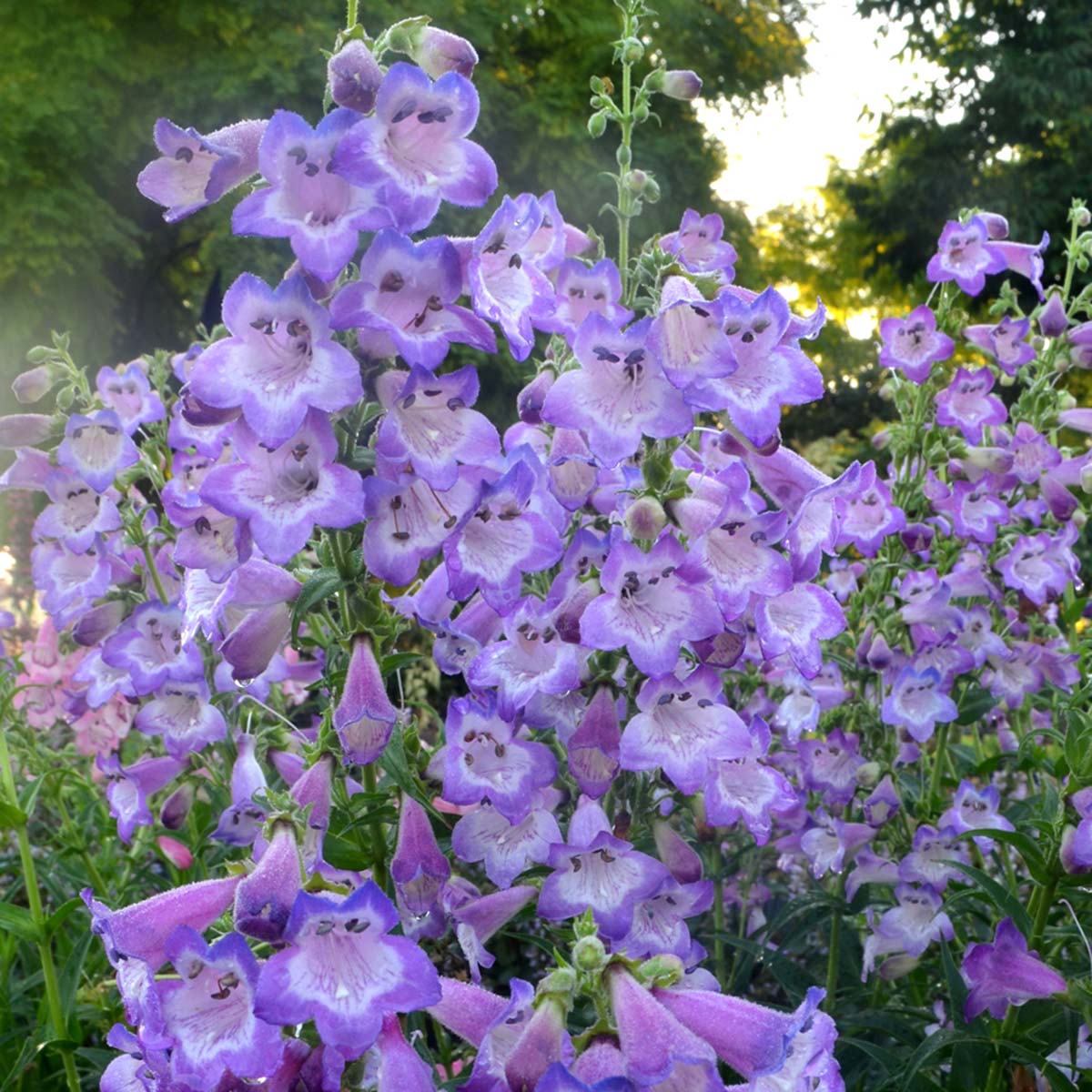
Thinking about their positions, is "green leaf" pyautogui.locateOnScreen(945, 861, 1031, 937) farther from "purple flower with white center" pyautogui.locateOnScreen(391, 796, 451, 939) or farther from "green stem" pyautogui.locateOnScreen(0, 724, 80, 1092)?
"green stem" pyautogui.locateOnScreen(0, 724, 80, 1092)

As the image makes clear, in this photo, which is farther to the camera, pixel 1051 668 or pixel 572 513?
pixel 1051 668

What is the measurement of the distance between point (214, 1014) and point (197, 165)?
113 centimetres

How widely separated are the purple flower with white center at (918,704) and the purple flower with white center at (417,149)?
81.8 inches

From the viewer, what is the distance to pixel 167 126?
162cm

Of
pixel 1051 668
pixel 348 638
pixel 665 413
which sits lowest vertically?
pixel 1051 668

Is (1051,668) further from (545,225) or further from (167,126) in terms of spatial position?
(167,126)

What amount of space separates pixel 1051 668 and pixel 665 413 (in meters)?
2.44

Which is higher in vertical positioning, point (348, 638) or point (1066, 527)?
point (348, 638)

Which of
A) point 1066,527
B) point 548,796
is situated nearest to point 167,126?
point 548,796

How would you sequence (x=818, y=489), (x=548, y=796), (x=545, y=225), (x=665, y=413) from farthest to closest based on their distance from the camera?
(x=545, y=225), (x=548, y=796), (x=818, y=489), (x=665, y=413)

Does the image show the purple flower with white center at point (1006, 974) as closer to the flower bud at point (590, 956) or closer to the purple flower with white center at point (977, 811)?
the purple flower with white center at point (977, 811)

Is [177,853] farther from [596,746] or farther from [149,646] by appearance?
[596,746]

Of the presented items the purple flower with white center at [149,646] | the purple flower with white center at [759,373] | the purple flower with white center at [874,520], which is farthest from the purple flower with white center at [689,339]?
the purple flower with white center at [874,520]

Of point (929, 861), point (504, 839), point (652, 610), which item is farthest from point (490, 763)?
point (929, 861)
